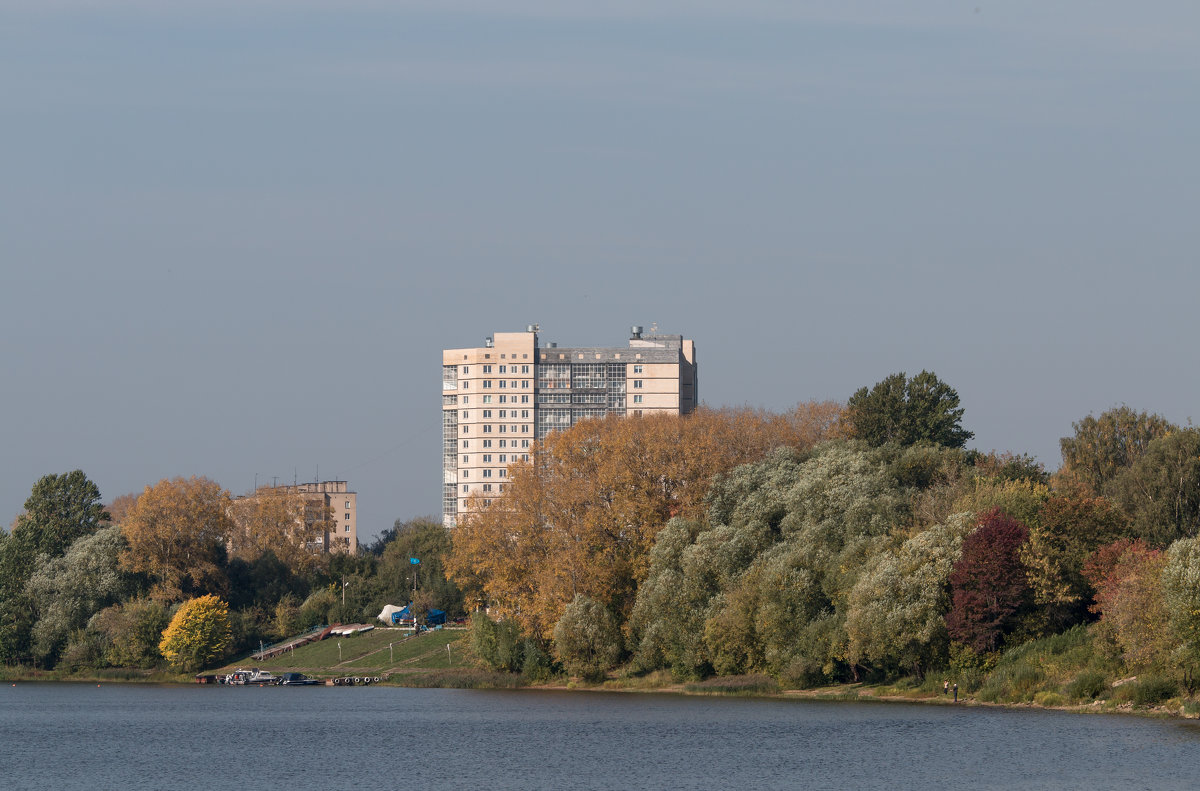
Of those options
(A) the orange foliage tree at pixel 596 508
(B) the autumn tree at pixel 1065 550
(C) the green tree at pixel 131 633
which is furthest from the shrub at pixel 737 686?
(C) the green tree at pixel 131 633

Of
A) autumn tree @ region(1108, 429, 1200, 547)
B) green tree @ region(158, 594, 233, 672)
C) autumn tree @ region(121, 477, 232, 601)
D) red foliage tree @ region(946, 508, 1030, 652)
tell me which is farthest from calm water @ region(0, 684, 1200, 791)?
autumn tree @ region(121, 477, 232, 601)

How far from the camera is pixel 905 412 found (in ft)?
358

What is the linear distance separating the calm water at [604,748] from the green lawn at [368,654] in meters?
28.4

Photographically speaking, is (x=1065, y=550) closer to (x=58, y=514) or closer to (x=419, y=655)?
(x=419, y=655)

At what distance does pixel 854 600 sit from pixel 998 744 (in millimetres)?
20796

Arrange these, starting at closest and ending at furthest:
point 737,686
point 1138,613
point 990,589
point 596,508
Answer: point 1138,613 → point 990,589 → point 737,686 → point 596,508

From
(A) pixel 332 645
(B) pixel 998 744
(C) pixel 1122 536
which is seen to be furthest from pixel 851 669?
(A) pixel 332 645

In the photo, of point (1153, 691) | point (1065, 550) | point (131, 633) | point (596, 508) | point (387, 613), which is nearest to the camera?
point (1153, 691)

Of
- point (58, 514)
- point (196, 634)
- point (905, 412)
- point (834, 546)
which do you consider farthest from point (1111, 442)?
point (58, 514)

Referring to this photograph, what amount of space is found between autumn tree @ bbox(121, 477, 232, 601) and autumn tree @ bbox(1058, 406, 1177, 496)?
7812 cm

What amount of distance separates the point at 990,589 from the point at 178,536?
83173 millimetres

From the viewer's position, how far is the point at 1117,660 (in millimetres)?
67812

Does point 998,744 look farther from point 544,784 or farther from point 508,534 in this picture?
point 508,534

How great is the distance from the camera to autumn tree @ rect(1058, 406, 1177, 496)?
107750mm
